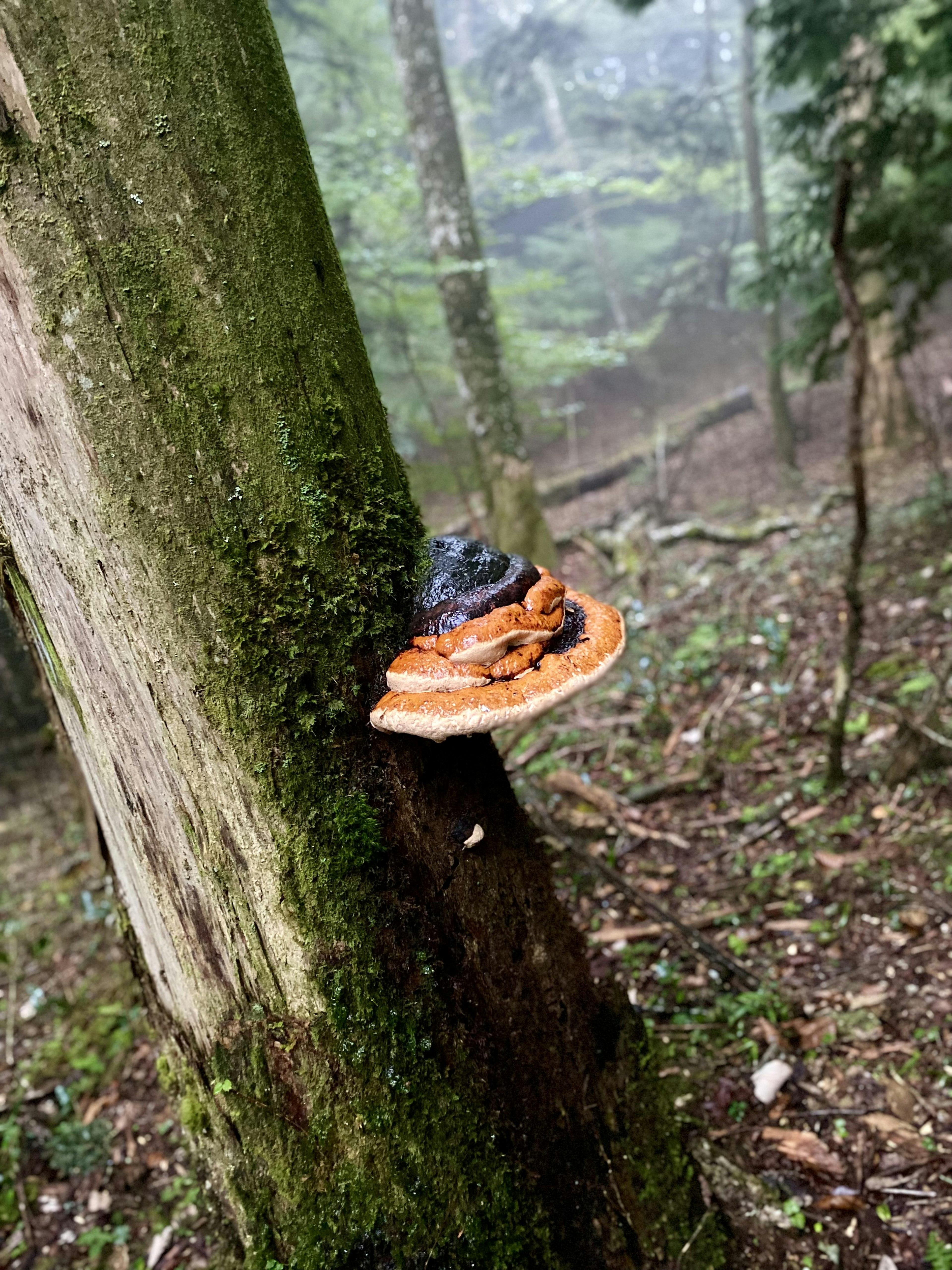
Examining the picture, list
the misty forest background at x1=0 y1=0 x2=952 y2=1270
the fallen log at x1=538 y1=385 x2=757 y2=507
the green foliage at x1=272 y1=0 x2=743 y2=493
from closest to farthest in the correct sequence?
the misty forest background at x1=0 y1=0 x2=952 y2=1270, the green foliage at x1=272 y1=0 x2=743 y2=493, the fallen log at x1=538 y1=385 x2=757 y2=507

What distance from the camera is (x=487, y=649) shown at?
1479mm

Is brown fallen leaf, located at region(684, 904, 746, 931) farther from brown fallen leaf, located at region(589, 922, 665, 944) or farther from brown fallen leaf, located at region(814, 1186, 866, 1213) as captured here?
brown fallen leaf, located at region(814, 1186, 866, 1213)

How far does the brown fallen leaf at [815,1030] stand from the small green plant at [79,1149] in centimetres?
315

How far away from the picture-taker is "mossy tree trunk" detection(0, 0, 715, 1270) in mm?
1346

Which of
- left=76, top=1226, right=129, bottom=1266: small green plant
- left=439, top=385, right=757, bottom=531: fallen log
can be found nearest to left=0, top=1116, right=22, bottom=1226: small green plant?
left=76, top=1226, right=129, bottom=1266: small green plant

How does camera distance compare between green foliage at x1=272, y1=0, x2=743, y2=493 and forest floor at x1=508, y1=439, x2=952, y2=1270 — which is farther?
green foliage at x1=272, y1=0, x2=743, y2=493

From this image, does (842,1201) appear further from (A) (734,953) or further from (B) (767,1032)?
(A) (734,953)

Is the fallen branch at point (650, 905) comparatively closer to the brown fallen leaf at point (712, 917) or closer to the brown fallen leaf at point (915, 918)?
the brown fallen leaf at point (712, 917)

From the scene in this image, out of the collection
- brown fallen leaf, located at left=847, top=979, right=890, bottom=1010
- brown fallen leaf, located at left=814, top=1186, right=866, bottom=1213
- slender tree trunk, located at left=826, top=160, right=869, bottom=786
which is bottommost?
brown fallen leaf, located at left=847, top=979, right=890, bottom=1010

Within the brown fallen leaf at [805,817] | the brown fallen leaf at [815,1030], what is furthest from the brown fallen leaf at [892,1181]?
the brown fallen leaf at [805,817]

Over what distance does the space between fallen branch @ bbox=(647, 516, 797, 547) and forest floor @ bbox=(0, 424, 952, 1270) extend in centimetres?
254

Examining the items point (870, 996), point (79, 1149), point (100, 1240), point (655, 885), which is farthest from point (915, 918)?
point (79, 1149)

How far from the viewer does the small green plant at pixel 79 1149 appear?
326cm

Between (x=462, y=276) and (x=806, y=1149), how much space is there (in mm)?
9020
